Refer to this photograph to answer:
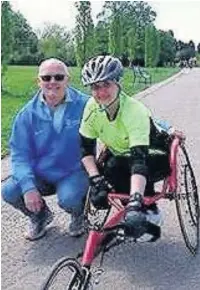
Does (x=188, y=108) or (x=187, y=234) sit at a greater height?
(x=187, y=234)

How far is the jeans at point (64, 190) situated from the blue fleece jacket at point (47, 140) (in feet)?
0.20

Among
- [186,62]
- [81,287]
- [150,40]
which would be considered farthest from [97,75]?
[186,62]

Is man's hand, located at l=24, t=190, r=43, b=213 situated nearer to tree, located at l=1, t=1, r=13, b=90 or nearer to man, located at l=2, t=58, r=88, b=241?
man, located at l=2, t=58, r=88, b=241

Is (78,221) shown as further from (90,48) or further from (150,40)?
(150,40)

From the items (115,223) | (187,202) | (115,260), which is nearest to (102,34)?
(187,202)

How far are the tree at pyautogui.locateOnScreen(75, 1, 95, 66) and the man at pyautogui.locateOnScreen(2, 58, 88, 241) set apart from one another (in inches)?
Answer: 1047

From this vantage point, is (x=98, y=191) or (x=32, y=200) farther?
(x=32, y=200)

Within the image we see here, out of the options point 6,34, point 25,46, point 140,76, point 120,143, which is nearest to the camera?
point 120,143

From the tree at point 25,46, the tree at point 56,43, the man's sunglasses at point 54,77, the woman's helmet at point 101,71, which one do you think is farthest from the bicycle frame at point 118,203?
the tree at point 25,46

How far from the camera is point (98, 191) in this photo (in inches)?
164

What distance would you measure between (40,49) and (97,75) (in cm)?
6003

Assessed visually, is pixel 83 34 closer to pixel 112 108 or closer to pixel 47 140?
pixel 47 140

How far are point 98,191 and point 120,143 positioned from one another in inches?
16.4

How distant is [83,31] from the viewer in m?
32.1
